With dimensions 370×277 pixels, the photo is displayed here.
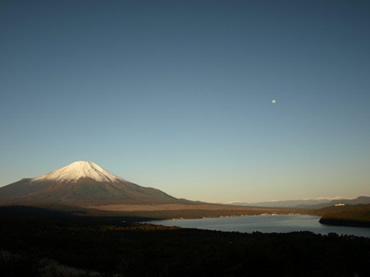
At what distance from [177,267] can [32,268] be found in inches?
269

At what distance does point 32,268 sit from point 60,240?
21712 mm

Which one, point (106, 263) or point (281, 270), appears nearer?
point (281, 270)

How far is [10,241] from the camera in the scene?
97.3 feet

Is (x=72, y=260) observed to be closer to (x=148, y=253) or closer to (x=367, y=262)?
(x=148, y=253)

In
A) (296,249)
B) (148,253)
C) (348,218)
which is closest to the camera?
(296,249)

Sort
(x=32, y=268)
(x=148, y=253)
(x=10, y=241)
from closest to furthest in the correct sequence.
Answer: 1. (x=32, y=268)
2. (x=148, y=253)
3. (x=10, y=241)

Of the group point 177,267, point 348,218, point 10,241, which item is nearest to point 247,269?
point 177,267

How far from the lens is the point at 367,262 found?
16.1 metres

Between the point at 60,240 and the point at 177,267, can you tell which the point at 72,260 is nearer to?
the point at 177,267

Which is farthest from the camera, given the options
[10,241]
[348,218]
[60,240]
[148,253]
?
[348,218]

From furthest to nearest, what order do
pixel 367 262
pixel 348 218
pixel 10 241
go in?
1. pixel 348 218
2. pixel 10 241
3. pixel 367 262

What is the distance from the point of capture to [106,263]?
20.4 m

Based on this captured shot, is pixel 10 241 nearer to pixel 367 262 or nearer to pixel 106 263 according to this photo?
pixel 106 263

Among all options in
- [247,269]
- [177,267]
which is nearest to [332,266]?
[247,269]
